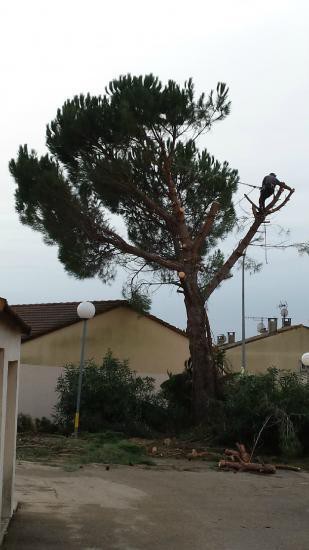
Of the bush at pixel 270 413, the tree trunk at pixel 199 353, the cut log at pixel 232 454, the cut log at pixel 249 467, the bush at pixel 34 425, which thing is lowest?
the cut log at pixel 249 467

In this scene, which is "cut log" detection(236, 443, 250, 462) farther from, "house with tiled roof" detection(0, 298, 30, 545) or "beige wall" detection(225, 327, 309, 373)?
"beige wall" detection(225, 327, 309, 373)

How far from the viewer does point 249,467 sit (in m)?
13.1

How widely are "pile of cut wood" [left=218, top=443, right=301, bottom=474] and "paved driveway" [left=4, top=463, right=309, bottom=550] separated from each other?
1.55 ft

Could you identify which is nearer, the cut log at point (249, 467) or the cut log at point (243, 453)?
the cut log at point (249, 467)

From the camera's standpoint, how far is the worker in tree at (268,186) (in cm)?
1886

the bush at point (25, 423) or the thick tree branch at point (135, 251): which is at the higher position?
the thick tree branch at point (135, 251)

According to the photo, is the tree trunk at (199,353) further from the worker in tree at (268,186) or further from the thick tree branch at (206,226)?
the worker in tree at (268,186)

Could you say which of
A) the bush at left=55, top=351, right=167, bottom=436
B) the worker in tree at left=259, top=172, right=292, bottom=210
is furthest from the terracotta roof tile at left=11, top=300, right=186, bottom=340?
the worker in tree at left=259, top=172, right=292, bottom=210

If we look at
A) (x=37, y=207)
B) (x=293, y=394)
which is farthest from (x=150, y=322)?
(x=293, y=394)

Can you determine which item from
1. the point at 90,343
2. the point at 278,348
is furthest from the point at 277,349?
the point at 90,343

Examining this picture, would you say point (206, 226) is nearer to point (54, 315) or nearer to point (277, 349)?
point (54, 315)

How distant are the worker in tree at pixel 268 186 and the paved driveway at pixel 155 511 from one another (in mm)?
9152

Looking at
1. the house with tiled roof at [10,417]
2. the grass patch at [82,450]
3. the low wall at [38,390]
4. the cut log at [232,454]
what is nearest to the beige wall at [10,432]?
the house with tiled roof at [10,417]

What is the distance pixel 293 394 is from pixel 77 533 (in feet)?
30.6
